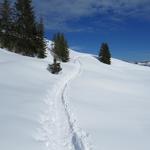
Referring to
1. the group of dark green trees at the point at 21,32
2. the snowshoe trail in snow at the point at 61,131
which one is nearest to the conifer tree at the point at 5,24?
the group of dark green trees at the point at 21,32

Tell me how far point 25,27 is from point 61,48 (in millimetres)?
19229

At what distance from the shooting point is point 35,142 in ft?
31.1

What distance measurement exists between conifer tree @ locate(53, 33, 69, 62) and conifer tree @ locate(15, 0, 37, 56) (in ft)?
57.0

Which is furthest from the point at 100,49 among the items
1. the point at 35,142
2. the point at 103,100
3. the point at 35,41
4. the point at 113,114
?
the point at 35,142

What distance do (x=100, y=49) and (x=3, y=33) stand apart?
3193 centimetres

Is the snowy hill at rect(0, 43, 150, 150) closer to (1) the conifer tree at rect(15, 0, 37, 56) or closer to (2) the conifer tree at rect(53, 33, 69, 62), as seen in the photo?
(1) the conifer tree at rect(15, 0, 37, 56)

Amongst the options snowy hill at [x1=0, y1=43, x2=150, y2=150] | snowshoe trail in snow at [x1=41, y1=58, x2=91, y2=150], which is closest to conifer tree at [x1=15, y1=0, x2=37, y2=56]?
snowy hill at [x1=0, y1=43, x2=150, y2=150]

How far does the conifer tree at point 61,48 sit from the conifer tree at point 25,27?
1738cm

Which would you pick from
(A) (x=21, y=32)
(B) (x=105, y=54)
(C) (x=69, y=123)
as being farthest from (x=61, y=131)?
(B) (x=105, y=54)

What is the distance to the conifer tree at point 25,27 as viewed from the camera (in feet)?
138

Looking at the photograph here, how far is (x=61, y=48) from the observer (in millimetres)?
60875

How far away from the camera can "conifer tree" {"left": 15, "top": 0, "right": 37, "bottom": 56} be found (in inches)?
1654

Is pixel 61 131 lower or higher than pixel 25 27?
lower

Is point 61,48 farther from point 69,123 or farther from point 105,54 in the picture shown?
point 69,123
